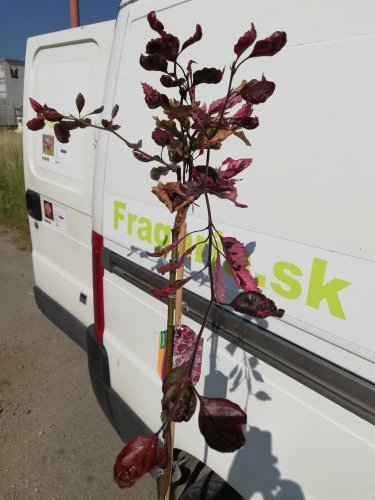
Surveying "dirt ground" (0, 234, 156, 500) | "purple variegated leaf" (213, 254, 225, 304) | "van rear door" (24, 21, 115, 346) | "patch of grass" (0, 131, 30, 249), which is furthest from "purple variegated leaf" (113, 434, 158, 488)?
"patch of grass" (0, 131, 30, 249)

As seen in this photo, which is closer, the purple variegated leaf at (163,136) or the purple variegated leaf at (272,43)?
the purple variegated leaf at (272,43)

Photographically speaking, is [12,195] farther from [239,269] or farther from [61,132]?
[239,269]

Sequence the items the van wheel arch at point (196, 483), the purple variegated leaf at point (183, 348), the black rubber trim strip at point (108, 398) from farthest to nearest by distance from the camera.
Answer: the black rubber trim strip at point (108, 398)
the van wheel arch at point (196, 483)
the purple variegated leaf at point (183, 348)

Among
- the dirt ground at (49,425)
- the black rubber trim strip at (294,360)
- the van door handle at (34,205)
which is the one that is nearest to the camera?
the black rubber trim strip at (294,360)

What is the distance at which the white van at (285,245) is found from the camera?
0.98 meters

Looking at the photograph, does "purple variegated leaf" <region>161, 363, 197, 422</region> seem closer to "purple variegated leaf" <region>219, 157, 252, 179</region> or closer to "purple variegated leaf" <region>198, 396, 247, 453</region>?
"purple variegated leaf" <region>198, 396, 247, 453</region>

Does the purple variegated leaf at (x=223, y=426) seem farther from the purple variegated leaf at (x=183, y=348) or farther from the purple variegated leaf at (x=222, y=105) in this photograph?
the purple variegated leaf at (x=222, y=105)

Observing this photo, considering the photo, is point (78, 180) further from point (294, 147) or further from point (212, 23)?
point (294, 147)

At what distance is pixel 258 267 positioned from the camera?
120cm

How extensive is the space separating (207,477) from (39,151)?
244 centimetres

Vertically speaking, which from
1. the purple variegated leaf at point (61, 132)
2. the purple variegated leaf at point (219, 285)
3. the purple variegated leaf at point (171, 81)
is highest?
the purple variegated leaf at point (171, 81)

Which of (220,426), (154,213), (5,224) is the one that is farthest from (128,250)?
(5,224)

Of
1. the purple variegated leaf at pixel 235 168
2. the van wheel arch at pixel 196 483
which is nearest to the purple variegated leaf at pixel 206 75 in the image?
the purple variegated leaf at pixel 235 168

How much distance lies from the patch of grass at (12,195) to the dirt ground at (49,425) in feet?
10.9
